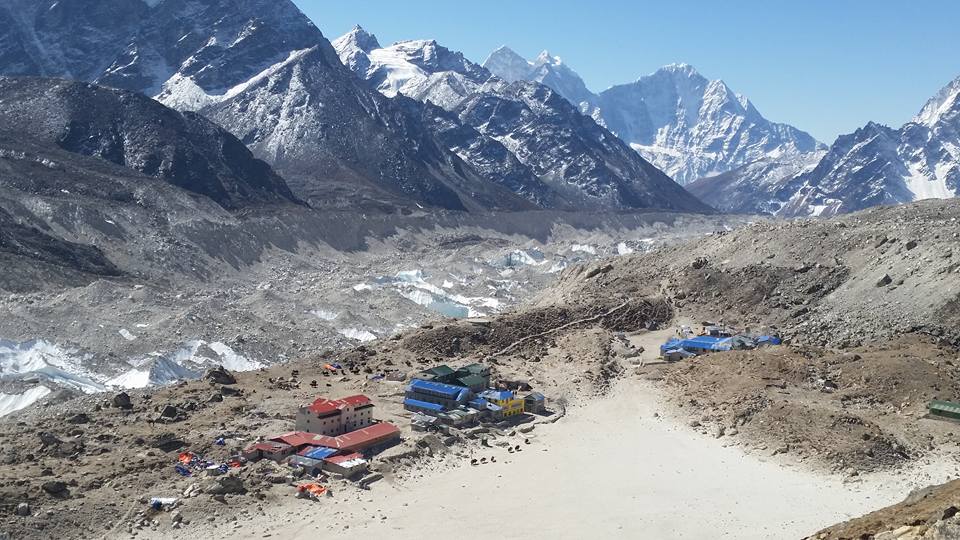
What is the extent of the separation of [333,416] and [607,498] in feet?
42.9

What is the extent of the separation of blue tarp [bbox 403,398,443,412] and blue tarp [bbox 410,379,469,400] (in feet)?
2.38

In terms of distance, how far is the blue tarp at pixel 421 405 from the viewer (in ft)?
151

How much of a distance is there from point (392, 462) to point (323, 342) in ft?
124

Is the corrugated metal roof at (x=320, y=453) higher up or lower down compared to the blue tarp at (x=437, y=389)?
lower down

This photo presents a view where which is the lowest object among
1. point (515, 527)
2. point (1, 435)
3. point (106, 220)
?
point (515, 527)

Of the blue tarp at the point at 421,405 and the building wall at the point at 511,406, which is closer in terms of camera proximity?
the blue tarp at the point at 421,405

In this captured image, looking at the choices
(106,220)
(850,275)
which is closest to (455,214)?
(106,220)

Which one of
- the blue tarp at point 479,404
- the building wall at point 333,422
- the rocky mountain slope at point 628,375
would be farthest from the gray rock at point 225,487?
the blue tarp at point 479,404

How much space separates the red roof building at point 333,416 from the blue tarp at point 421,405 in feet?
11.6

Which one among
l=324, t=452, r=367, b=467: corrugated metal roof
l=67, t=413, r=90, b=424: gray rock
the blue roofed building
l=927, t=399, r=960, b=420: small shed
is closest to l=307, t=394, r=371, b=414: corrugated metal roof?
l=324, t=452, r=367, b=467: corrugated metal roof

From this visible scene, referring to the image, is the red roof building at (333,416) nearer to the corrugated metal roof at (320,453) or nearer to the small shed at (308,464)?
the corrugated metal roof at (320,453)

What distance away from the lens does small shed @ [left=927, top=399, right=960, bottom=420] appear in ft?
140

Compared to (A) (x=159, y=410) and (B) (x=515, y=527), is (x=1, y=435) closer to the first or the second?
(A) (x=159, y=410)

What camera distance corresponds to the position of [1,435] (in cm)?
4059
